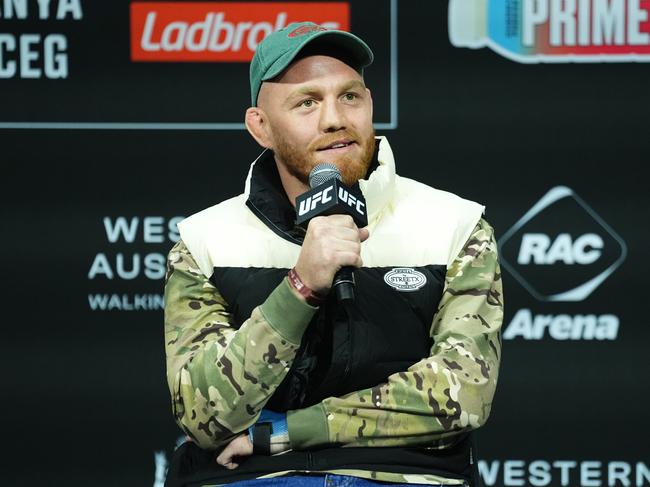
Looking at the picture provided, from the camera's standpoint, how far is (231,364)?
163cm

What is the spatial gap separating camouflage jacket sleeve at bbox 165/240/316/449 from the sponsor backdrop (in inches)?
45.9

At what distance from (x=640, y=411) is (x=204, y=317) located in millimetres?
1534

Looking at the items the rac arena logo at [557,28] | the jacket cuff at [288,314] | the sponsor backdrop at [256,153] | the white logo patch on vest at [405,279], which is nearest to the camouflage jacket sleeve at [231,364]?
the jacket cuff at [288,314]

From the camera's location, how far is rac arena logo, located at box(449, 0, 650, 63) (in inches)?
110

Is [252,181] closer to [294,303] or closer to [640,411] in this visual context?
[294,303]

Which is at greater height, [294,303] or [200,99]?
[200,99]

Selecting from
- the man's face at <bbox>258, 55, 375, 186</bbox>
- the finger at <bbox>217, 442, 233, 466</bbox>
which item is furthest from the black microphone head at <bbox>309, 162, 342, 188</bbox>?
the finger at <bbox>217, 442, 233, 466</bbox>

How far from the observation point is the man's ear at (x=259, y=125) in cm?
191

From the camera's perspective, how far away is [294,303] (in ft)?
5.23

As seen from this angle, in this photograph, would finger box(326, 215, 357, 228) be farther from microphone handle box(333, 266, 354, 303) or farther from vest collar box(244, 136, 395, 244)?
vest collar box(244, 136, 395, 244)

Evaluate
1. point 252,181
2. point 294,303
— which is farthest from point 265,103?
point 294,303

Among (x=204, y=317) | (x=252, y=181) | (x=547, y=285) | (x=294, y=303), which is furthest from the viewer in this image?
(x=547, y=285)

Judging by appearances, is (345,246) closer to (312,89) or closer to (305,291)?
(305,291)

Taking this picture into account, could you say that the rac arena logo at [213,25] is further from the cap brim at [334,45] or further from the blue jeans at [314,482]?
the blue jeans at [314,482]
